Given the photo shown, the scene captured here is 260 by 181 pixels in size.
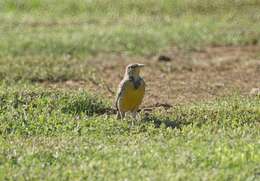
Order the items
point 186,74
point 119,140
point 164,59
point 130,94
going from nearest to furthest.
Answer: point 119,140, point 130,94, point 186,74, point 164,59

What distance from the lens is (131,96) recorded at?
11.2 metres

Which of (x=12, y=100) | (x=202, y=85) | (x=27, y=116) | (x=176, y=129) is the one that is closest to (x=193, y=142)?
(x=176, y=129)

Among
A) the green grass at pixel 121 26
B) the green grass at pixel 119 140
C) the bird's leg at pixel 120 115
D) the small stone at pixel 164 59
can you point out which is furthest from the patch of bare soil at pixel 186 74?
the green grass at pixel 119 140

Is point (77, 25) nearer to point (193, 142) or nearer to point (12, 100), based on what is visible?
point (12, 100)

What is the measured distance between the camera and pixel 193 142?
955 cm

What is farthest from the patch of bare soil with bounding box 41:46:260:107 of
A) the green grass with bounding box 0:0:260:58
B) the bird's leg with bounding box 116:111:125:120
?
the bird's leg with bounding box 116:111:125:120

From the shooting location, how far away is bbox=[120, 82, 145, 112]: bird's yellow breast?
11227 mm

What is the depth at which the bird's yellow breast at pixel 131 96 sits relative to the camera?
11227mm

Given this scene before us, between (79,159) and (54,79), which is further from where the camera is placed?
(54,79)

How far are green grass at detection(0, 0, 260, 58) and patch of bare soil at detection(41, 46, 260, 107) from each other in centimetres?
74

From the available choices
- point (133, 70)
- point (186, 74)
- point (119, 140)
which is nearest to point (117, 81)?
point (186, 74)

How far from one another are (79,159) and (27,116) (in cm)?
229

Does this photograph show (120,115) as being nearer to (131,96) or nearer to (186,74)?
(131,96)

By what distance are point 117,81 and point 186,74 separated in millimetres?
1477
